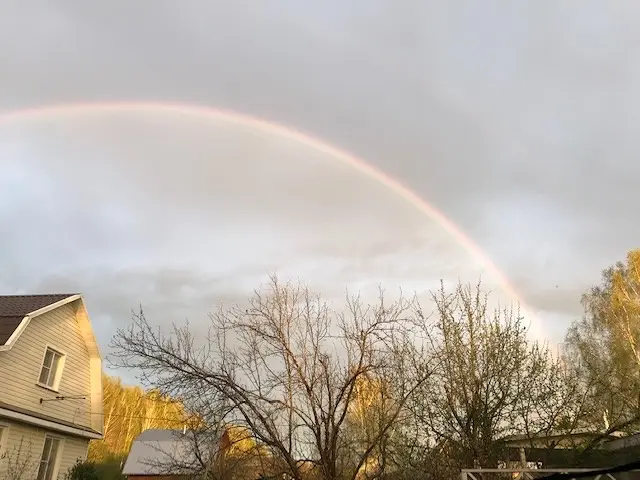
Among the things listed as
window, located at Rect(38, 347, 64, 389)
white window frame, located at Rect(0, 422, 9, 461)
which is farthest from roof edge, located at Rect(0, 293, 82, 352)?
white window frame, located at Rect(0, 422, 9, 461)

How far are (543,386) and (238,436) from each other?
6619 millimetres

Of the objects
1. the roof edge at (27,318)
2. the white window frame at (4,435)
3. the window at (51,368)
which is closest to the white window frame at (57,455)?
the window at (51,368)

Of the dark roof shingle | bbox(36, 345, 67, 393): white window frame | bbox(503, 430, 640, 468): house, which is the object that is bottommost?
bbox(503, 430, 640, 468): house

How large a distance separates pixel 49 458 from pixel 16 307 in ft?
14.8

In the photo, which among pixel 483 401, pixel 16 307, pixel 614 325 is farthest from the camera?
pixel 614 325

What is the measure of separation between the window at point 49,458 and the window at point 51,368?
153 cm

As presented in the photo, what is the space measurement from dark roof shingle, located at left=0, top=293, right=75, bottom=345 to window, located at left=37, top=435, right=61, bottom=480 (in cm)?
373

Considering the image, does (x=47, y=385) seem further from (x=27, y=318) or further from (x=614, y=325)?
(x=614, y=325)

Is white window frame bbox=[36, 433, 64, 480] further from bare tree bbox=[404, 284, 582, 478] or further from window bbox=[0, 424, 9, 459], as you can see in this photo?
bare tree bbox=[404, 284, 582, 478]

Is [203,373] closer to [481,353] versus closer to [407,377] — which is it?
[407,377]

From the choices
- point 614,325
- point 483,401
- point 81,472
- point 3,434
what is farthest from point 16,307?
point 614,325

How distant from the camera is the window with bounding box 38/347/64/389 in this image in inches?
565

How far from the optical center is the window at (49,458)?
46.6 feet

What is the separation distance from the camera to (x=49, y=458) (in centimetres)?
1454
